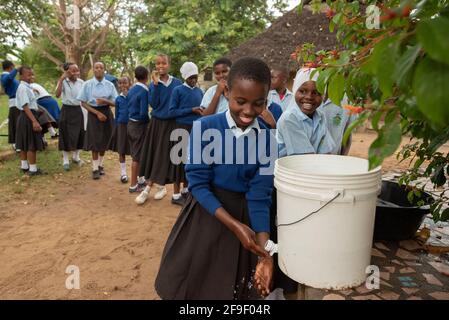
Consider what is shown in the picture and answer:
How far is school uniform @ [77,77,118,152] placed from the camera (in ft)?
19.6

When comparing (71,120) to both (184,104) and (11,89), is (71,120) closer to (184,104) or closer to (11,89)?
(11,89)

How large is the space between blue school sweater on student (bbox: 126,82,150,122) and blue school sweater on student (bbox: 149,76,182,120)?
1.28 ft

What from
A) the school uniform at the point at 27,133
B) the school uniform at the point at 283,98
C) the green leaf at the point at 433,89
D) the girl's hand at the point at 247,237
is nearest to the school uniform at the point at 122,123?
the school uniform at the point at 27,133

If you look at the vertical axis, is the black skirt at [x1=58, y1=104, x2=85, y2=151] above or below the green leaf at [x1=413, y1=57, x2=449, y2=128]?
below

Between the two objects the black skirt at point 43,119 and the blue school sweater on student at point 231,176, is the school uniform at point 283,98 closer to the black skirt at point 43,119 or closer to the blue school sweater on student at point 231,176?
the blue school sweater on student at point 231,176

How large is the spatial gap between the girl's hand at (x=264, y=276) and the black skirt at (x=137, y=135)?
3.84 meters

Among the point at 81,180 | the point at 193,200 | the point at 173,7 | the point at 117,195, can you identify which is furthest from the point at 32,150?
the point at 173,7

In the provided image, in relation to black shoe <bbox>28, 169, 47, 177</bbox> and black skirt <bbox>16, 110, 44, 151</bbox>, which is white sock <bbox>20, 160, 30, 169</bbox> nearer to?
black shoe <bbox>28, 169, 47, 177</bbox>

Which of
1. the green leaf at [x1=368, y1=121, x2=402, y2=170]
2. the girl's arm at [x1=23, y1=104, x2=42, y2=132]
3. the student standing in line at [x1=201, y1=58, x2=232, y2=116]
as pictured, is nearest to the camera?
the green leaf at [x1=368, y1=121, x2=402, y2=170]

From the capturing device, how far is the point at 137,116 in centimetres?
525

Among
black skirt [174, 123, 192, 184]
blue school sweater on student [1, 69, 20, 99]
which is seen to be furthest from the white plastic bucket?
A: blue school sweater on student [1, 69, 20, 99]

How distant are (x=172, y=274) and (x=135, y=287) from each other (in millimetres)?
1266

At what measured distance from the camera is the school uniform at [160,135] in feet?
15.7
